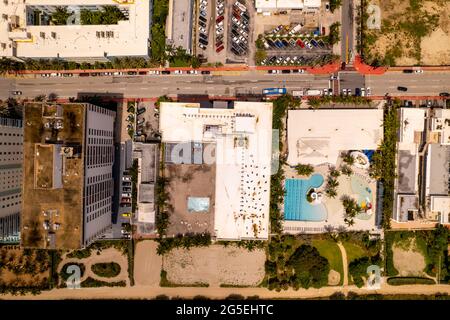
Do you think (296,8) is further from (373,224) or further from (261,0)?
(373,224)

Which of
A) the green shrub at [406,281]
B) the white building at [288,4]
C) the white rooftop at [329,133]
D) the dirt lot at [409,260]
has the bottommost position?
the green shrub at [406,281]

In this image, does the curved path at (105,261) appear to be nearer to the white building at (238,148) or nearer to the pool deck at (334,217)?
the white building at (238,148)

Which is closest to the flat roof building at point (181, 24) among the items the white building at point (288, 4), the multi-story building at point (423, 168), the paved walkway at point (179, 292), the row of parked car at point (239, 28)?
the row of parked car at point (239, 28)

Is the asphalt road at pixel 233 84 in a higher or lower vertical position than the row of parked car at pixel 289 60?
lower

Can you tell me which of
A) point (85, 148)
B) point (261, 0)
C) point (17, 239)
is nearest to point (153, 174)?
point (85, 148)

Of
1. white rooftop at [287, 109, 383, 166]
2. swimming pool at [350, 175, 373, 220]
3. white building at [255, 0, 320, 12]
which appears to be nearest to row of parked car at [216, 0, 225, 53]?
white building at [255, 0, 320, 12]
